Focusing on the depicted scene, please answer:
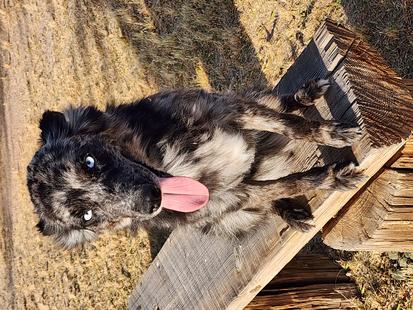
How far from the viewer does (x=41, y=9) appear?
7.33 meters

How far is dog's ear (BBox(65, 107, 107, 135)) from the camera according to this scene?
2930 mm

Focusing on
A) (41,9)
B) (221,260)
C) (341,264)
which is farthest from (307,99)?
(41,9)

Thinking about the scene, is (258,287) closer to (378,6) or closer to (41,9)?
(378,6)

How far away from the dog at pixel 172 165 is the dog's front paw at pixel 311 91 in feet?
0.27

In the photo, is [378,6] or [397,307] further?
[378,6]

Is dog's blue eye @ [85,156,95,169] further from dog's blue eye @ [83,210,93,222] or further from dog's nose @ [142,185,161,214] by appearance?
dog's nose @ [142,185,161,214]

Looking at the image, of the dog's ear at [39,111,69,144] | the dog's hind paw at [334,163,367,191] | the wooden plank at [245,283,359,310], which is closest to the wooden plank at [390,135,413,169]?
the dog's hind paw at [334,163,367,191]

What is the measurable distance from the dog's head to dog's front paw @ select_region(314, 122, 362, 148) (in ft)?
2.48

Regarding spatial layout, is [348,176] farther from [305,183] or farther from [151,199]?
[151,199]

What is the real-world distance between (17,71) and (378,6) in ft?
17.3

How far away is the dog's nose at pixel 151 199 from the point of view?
249 centimetres

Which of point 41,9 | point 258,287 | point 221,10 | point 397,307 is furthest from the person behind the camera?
point 41,9

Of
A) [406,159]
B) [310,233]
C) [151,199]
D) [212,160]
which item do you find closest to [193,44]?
[212,160]

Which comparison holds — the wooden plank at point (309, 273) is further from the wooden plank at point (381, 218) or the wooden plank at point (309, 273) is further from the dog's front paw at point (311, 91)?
the dog's front paw at point (311, 91)
